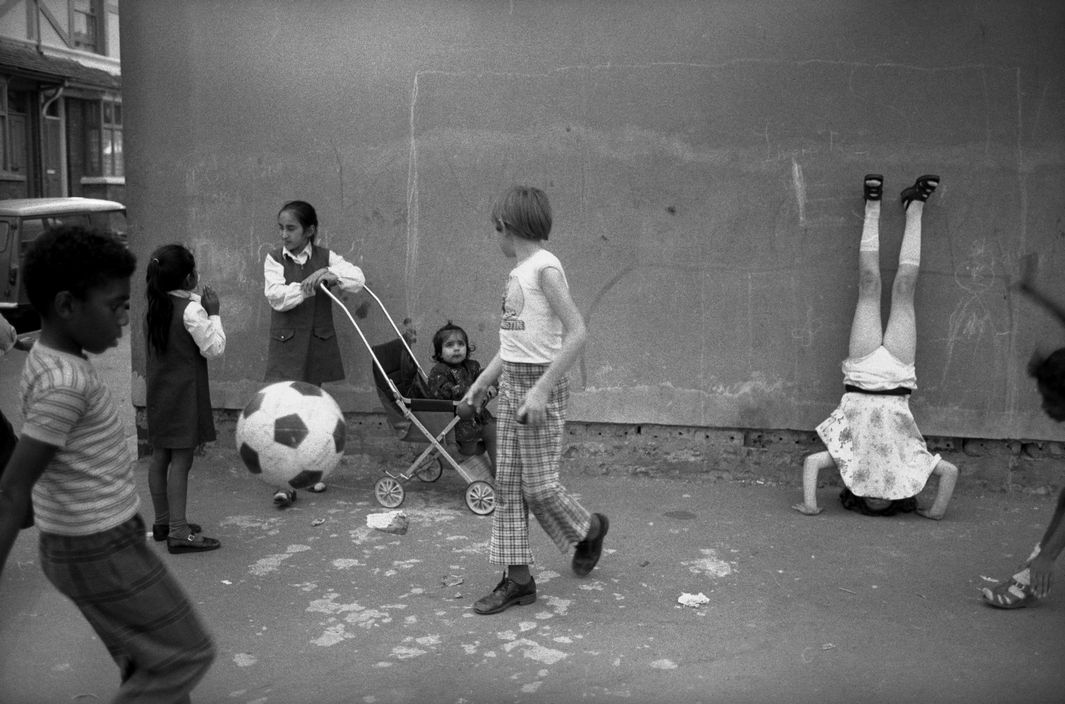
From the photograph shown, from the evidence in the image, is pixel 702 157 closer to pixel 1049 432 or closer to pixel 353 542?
pixel 1049 432

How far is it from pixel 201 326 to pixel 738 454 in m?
3.31

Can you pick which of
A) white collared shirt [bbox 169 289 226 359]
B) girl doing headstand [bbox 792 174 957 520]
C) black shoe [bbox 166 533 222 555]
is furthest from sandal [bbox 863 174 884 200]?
black shoe [bbox 166 533 222 555]

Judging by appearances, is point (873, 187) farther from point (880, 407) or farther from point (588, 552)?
point (588, 552)

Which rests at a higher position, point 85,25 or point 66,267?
point 85,25

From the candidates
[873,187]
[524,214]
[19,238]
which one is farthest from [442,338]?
[19,238]

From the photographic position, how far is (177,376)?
5.18 m

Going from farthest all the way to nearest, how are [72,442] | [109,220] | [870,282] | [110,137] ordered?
[110,137] < [109,220] < [870,282] < [72,442]

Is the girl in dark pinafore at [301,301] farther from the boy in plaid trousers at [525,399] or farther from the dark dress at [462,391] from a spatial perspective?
the boy in plaid trousers at [525,399]

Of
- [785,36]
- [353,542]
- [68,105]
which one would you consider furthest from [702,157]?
[68,105]

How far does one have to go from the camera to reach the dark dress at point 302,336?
6234 mm

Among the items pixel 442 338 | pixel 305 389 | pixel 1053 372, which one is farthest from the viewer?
pixel 442 338

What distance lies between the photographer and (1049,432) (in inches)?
241

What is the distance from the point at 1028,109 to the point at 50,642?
18.4 feet

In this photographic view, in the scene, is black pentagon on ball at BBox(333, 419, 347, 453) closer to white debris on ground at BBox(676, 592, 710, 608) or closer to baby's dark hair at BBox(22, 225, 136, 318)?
white debris on ground at BBox(676, 592, 710, 608)
